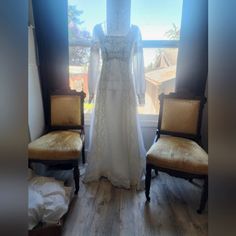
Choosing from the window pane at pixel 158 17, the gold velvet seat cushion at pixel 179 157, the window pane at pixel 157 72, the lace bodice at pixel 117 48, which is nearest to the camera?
the gold velvet seat cushion at pixel 179 157

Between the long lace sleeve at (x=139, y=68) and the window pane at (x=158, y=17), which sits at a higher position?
the window pane at (x=158, y=17)

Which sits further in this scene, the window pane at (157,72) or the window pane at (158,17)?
the window pane at (157,72)

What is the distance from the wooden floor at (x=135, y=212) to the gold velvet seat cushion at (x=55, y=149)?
0.44 meters

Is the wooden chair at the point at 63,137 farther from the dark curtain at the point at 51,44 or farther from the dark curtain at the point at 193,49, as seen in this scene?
the dark curtain at the point at 193,49

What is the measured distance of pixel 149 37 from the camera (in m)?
2.99

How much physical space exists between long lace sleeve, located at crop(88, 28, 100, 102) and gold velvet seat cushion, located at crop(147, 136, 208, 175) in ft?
3.08

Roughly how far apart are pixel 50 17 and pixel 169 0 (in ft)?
4.53

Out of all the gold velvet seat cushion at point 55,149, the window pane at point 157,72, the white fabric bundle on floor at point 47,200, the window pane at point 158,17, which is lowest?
the white fabric bundle on floor at point 47,200

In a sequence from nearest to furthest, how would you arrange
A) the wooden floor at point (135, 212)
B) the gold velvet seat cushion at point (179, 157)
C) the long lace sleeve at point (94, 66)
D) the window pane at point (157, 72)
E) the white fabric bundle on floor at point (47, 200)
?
the white fabric bundle on floor at point (47, 200) < the wooden floor at point (135, 212) < the gold velvet seat cushion at point (179, 157) < the long lace sleeve at point (94, 66) < the window pane at point (157, 72)

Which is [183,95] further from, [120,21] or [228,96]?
[228,96]

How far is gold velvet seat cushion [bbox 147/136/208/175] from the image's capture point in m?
2.13

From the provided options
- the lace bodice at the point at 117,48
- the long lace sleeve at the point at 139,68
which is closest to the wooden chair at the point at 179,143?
the long lace sleeve at the point at 139,68

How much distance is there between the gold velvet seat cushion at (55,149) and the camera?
91.4 inches

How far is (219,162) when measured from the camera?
Answer: 642mm
